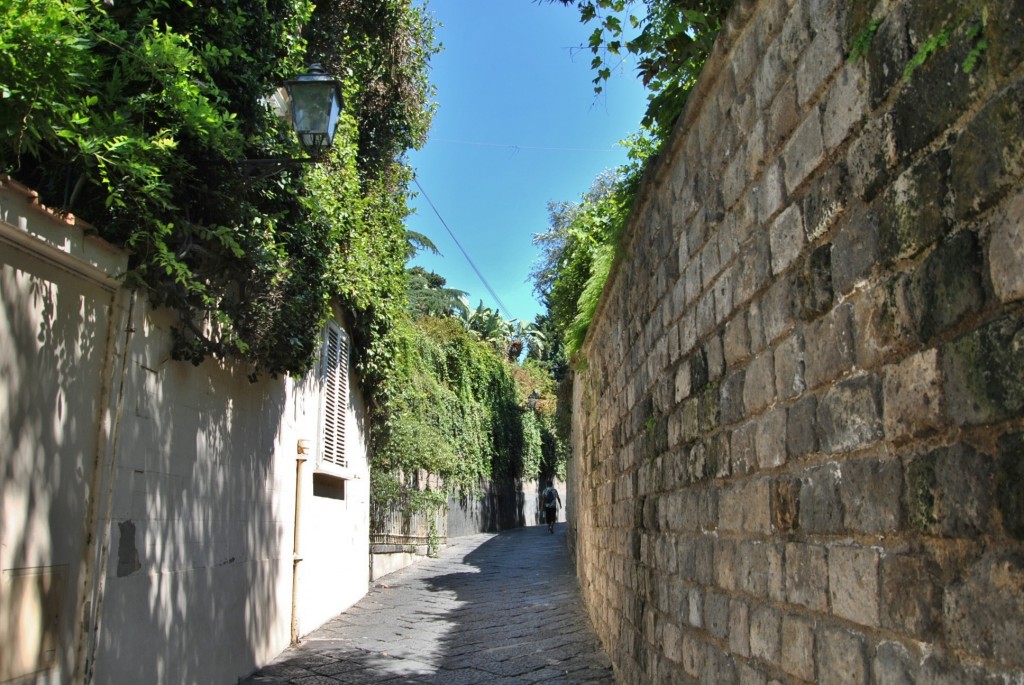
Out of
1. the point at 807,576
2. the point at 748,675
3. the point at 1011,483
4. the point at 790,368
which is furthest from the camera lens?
the point at 748,675

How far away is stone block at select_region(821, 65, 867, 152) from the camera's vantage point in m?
2.02

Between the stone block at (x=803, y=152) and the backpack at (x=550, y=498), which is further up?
the stone block at (x=803, y=152)

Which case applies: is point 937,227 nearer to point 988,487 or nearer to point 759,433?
point 988,487

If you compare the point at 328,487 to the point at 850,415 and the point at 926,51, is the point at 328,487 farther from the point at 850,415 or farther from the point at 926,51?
the point at 926,51

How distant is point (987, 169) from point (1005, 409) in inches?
17.5

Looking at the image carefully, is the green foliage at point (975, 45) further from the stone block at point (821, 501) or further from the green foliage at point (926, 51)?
the stone block at point (821, 501)

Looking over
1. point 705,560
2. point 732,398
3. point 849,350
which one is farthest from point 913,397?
point 705,560

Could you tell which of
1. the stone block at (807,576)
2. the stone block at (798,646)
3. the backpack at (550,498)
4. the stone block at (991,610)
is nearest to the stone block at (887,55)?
the stone block at (991,610)

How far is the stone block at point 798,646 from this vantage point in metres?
2.27

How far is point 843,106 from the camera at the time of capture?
2.10 meters

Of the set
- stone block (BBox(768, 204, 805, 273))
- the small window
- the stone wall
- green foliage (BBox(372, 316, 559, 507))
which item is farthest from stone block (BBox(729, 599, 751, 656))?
green foliage (BBox(372, 316, 559, 507))

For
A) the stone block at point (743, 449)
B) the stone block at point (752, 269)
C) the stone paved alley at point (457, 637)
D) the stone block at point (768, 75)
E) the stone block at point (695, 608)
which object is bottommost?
the stone paved alley at point (457, 637)

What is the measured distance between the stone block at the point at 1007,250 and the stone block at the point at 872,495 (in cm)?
50

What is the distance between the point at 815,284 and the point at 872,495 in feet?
2.03
